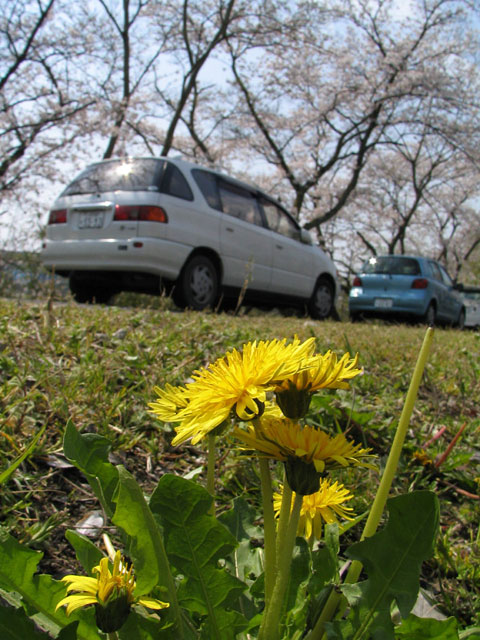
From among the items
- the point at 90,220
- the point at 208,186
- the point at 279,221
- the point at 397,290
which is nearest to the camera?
the point at 90,220

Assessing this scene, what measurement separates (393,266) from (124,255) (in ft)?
23.8

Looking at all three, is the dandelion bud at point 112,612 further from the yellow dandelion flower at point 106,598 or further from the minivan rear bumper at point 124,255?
the minivan rear bumper at point 124,255

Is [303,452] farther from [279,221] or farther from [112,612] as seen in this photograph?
[279,221]

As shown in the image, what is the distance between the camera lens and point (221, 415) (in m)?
0.57

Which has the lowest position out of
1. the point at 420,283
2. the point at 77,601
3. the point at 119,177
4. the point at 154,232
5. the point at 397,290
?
the point at 77,601

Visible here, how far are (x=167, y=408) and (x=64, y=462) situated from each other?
95 cm

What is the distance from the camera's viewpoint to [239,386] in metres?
0.59

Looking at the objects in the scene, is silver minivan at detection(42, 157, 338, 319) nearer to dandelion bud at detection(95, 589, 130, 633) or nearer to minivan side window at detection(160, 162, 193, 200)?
minivan side window at detection(160, 162, 193, 200)

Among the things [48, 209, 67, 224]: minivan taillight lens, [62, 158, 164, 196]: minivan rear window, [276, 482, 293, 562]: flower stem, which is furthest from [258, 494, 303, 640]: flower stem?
[48, 209, 67, 224]: minivan taillight lens

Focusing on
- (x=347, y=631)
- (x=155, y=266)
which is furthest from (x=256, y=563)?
(x=155, y=266)

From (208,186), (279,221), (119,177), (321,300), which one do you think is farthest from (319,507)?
(321,300)

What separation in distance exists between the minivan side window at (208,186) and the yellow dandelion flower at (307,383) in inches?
257

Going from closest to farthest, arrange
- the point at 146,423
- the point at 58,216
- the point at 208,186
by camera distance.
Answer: the point at 146,423
the point at 58,216
the point at 208,186

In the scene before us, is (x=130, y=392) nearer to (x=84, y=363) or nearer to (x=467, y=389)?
(x=84, y=363)
